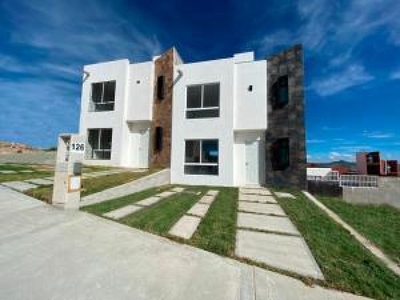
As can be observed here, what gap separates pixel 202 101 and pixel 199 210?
813cm

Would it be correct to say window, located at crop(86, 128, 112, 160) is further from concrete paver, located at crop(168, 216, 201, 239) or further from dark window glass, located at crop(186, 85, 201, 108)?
concrete paver, located at crop(168, 216, 201, 239)

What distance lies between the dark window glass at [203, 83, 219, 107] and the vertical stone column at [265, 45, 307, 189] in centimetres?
307

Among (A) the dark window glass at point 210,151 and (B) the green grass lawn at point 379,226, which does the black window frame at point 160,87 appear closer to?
(A) the dark window glass at point 210,151

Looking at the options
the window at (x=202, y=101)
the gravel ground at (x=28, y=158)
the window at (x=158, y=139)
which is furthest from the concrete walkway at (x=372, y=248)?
the gravel ground at (x=28, y=158)

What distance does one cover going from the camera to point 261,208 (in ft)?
22.8

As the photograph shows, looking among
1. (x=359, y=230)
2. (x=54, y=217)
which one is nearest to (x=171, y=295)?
(x=54, y=217)

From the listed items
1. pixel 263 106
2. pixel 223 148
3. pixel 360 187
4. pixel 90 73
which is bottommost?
pixel 360 187

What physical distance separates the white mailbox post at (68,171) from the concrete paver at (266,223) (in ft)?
14.8

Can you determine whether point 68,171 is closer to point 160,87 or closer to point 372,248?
point 372,248

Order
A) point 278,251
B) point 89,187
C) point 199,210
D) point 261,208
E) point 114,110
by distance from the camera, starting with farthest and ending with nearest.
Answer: point 114,110, point 89,187, point 261,208, point 199,210, point 278,251

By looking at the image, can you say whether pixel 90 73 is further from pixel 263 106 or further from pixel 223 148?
pixel 263 106

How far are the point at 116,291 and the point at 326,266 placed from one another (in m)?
2.85

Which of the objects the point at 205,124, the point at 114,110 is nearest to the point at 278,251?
the point at 205,124

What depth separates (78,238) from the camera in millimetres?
3945
